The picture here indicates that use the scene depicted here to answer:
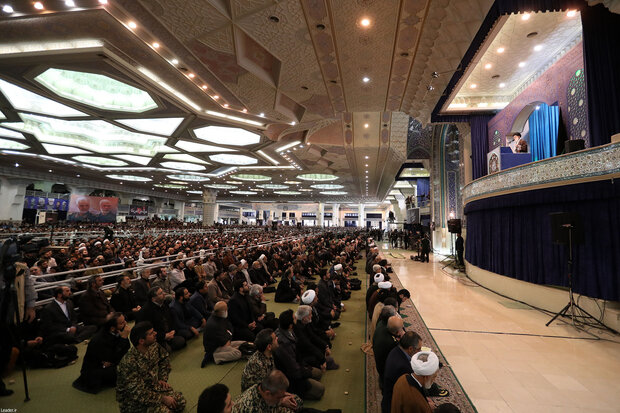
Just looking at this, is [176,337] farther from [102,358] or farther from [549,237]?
[549,237]

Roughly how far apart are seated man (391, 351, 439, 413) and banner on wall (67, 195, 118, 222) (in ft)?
77.5

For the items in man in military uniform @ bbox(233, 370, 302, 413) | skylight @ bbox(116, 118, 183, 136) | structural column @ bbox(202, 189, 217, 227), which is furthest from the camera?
structural column @ bbox(202, 189, 217, 227)

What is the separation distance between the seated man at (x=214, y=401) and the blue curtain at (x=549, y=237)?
18.2 ft

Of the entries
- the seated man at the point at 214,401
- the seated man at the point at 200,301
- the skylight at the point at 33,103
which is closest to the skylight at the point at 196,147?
the skylight at the point at 33,103

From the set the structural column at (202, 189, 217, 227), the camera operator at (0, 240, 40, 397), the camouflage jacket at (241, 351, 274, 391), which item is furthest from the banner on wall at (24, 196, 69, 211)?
the camouflage jacket at (241, 351, 274, 391)

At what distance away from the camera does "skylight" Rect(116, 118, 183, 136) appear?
10216mm

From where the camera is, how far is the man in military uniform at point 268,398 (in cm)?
165

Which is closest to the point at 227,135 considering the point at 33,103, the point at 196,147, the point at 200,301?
the point at 196,147

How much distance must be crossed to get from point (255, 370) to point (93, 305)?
10.7 feet

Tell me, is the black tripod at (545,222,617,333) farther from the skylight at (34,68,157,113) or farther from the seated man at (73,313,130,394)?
the skylight at (34,68,157,113)

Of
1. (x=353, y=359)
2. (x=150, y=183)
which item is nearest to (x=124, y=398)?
(x=353, y=359)

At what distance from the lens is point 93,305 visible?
A: 407 centimetres

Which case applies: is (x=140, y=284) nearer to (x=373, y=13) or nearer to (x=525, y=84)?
(x=373, y=13)

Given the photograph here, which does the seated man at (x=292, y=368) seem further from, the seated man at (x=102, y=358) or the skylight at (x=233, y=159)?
the skylight at (x=233, y=159)
